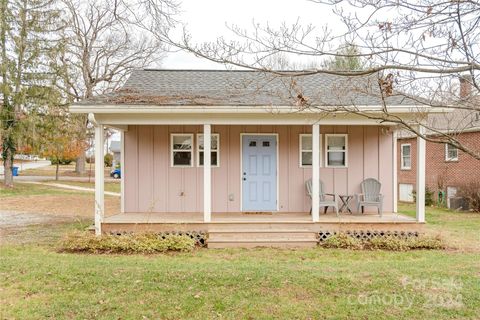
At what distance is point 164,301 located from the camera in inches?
195

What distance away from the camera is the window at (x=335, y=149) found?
1035cm

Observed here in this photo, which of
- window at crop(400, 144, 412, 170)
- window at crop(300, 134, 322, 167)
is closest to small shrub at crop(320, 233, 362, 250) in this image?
window at crop(300, 134, 322, 167)

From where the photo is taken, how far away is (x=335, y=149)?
1038 centimetres

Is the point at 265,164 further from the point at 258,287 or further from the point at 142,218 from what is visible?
the point at 258,287

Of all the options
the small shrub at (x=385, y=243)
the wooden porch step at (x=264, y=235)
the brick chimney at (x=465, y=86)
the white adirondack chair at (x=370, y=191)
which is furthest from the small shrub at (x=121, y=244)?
the brick chimney at (x=465, y=86)

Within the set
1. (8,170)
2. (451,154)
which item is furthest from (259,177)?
(8,170)

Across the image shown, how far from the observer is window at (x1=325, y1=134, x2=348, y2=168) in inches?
408

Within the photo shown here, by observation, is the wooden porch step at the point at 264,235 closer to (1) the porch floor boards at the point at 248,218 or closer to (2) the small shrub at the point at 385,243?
(1) the porch floor boards at the point at 248,218

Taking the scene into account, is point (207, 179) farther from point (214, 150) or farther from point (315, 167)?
Result: point (315, 167)

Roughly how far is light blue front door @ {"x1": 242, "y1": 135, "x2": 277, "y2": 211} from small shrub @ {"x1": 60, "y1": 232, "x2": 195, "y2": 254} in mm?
2577

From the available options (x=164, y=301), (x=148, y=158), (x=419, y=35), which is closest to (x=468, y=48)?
(x=419, y=35)

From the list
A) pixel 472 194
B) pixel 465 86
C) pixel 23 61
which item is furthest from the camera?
pixel 23 61

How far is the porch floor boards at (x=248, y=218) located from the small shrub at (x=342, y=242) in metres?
0.37

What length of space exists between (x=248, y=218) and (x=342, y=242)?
214 cm
